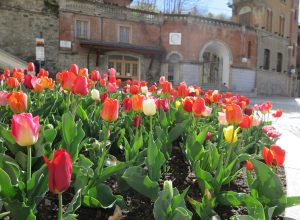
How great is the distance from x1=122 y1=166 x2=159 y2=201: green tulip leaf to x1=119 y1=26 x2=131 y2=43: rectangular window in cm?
2301

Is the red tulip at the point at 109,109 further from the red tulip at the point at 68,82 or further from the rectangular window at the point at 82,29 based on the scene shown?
the rectangular window at the point at 82,29

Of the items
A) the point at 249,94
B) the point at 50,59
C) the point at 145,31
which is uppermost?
the point at 145,31

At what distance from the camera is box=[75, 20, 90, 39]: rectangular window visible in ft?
72.7

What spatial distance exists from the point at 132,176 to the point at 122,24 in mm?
23189

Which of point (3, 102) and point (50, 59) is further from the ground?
point (50, 59)

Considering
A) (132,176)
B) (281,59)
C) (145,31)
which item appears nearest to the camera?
(132,176)

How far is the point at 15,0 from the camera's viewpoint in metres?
20.8

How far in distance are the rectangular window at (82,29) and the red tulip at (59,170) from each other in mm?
22234

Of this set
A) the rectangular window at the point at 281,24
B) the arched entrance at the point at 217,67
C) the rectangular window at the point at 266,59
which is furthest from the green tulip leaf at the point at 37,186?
the rectangular window at the point at 281,24

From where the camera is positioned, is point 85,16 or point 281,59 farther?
point 281,59

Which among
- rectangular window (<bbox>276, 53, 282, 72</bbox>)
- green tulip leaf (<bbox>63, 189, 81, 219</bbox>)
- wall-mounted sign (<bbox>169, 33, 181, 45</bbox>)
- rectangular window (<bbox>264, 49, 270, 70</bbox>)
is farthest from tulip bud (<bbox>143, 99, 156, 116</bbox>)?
rectangular window (<bbox>276, 53, 282, 72</bbox>)

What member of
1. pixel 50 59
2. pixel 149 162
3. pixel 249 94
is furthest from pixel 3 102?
pixel 249 94

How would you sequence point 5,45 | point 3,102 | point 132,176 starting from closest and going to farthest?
point 132,176 < point 3,102 < point 5,45

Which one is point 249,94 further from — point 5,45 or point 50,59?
point 5,45
